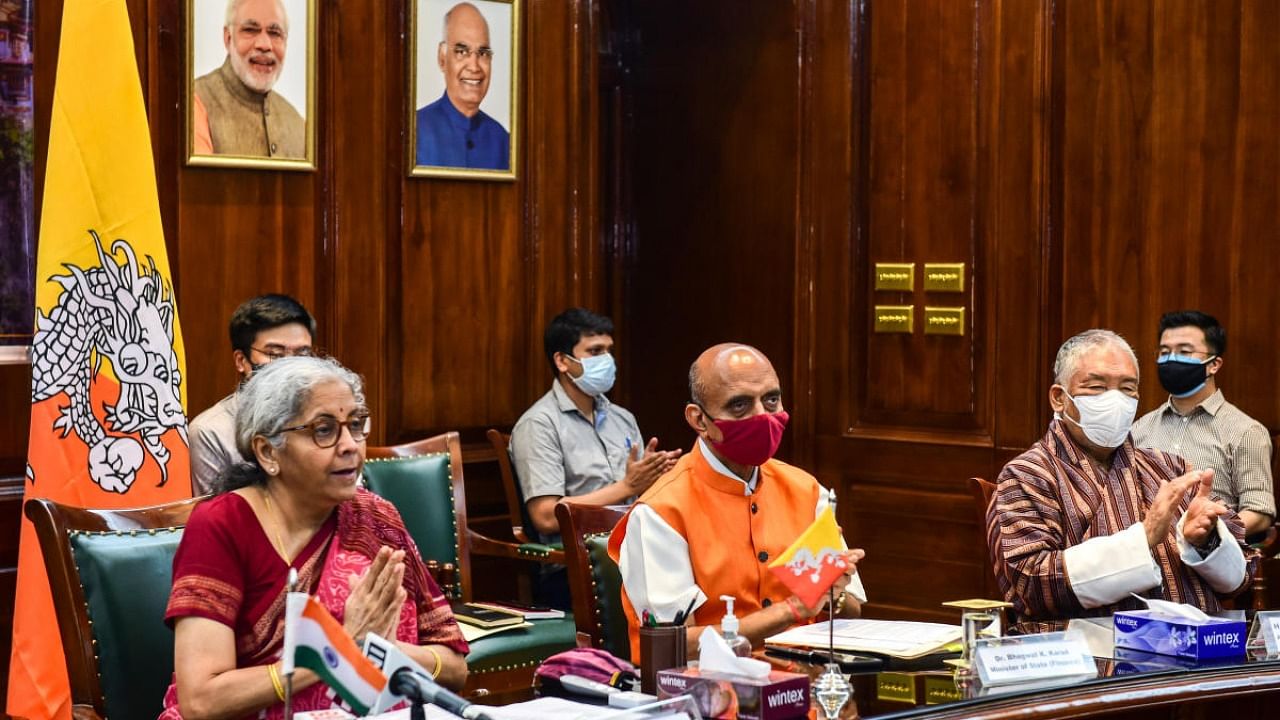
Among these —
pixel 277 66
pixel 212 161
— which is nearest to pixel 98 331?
pixel 212 161

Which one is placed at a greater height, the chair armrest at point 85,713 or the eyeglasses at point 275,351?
the eyeglasses at point 275,351

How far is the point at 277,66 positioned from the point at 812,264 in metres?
2.37

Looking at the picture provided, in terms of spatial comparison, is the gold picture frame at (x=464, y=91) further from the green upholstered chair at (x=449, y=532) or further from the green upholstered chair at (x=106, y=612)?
the green upholstered chair at (x=106, y=612)

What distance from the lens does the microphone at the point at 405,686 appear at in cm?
190

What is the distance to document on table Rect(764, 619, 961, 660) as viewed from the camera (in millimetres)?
2857

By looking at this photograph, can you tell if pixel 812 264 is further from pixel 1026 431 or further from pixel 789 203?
pixel 1026 431

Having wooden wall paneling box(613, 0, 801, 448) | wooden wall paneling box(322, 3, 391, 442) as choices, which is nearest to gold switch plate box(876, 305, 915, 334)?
wooden wall paneling box(613, 0, 801, 448)

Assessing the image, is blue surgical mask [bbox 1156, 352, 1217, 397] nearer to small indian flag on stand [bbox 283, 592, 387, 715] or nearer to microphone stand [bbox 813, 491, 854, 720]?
microphone stand [bbox 813, 491, 854, 720]

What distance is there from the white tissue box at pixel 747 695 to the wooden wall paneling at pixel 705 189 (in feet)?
14.2

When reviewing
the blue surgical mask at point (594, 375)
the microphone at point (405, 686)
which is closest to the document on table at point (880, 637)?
the microphone at point (405, 686)

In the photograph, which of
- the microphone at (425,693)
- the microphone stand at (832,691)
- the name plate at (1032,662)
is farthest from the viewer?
the name plate at (1032,662)

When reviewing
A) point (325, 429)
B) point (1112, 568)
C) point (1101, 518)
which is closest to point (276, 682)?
point (325, 429)

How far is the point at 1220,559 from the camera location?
3.45 meters

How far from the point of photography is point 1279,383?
5410 mm
